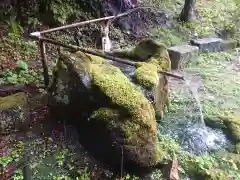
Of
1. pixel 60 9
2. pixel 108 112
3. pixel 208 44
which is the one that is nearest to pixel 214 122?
pixel 108 112

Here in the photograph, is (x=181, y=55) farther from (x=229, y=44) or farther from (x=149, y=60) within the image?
(x=149, y=60)

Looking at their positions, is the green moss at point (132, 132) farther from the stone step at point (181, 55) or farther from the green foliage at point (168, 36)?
the green foliage at point (168, 36)

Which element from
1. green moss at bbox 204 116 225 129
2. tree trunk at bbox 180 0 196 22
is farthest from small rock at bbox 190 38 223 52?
green moss at bbox 204 116 225 129

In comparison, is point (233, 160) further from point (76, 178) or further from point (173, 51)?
point (173, 51)

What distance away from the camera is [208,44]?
8.50 m

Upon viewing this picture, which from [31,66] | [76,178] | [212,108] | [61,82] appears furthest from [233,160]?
[31,66]

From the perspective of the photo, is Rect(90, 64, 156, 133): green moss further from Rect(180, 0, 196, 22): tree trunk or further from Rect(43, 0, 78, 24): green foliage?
Rect(180, 0, 196, 22): tree trunk

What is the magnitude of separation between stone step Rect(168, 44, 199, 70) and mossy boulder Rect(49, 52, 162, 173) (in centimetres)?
338

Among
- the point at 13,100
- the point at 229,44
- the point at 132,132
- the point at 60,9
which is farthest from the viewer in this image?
the point at 229,44

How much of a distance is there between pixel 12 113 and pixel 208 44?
6.09 m

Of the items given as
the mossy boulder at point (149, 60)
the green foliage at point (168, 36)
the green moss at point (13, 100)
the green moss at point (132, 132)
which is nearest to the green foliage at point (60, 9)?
the mossy boulder at point (149, 60)

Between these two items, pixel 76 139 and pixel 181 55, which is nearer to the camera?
pixel 76 139

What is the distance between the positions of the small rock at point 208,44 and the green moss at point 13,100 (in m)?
5.43

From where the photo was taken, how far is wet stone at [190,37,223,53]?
27.6 ft
